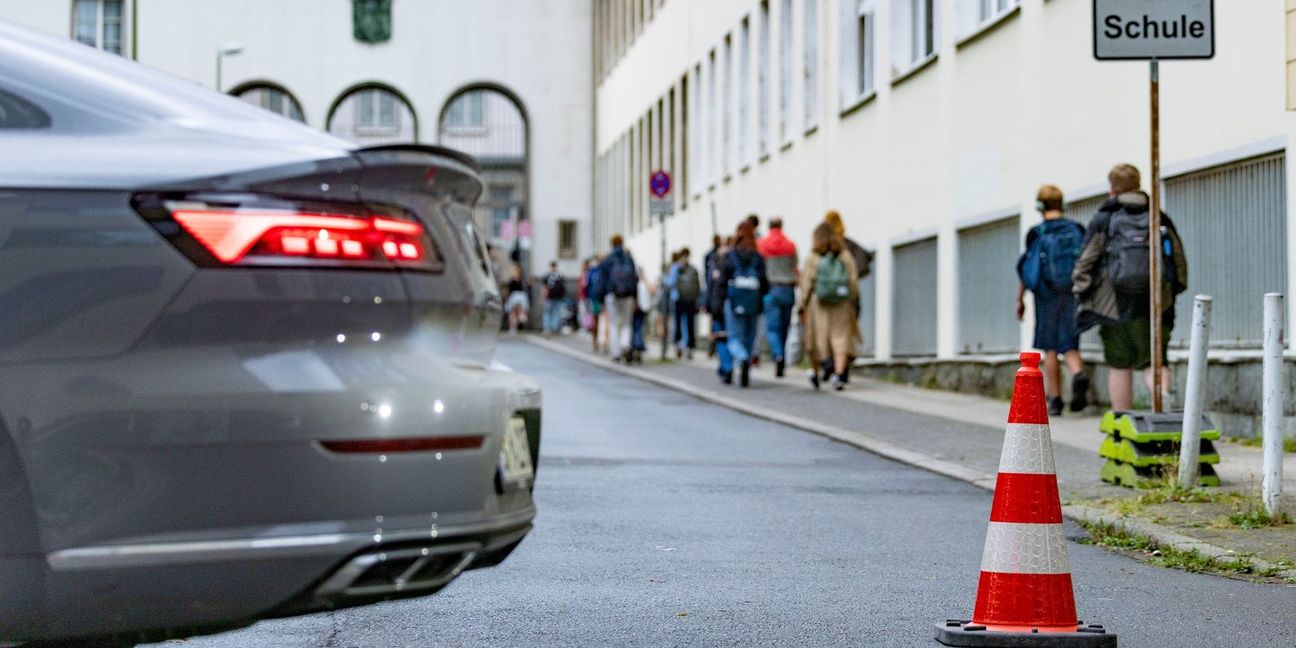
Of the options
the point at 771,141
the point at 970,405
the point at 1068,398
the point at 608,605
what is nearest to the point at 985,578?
the point at 608,605

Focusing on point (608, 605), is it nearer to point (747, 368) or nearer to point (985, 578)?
point (985, 578)

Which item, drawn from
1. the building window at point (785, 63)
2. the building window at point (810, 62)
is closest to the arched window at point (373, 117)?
the building window at point (785, 63)

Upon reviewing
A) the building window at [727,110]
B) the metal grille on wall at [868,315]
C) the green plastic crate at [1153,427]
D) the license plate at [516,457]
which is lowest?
the green plastic crate at [1153,427]

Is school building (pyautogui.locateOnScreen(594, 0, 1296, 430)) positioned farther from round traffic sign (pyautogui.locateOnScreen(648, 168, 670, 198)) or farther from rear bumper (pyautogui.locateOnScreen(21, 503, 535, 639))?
rear bumper (pyautogui.locateOnScreen(21, 503, 535, 639))

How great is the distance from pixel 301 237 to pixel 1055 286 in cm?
1318

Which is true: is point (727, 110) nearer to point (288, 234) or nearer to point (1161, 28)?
point (1161, 28)

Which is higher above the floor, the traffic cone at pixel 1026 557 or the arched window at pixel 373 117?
the arched window at pixel 373 117

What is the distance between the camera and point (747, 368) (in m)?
22.6

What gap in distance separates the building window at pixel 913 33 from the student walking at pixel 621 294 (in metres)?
6.42

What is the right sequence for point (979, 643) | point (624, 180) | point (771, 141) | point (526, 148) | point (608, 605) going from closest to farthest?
point (979, 643) → point (608, 605) → point (771, 141) → point (624, 180) → point (526, 148)

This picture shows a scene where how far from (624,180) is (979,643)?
46787mm

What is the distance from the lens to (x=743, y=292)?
→ 22.4 meters

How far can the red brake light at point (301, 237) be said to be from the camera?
419 centimetres

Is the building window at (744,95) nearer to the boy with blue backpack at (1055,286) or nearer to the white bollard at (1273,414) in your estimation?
the boy with blue backpack at (1055,286)
